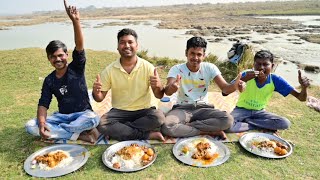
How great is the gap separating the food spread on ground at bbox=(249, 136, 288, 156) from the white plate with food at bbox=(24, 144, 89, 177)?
2.35 m

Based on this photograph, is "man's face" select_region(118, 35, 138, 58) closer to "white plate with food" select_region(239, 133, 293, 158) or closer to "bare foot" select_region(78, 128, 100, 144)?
"bare foot" select_region(78, 128, 100, 144)

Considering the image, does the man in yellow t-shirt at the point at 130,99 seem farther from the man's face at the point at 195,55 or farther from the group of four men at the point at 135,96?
the man's face at the point at 195,55

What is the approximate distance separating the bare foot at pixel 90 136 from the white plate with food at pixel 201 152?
123 centimetres

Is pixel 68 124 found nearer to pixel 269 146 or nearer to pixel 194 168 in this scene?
pixel 194 168

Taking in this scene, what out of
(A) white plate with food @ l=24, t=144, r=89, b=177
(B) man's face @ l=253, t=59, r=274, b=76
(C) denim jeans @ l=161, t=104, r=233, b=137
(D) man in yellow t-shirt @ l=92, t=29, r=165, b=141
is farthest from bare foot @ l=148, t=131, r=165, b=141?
(B) man's face @ l=253, t=59, r=274, b=76

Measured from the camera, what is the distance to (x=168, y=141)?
417 centimetres

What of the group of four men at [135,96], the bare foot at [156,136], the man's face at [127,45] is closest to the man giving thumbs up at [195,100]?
the group of four men at [135,96]

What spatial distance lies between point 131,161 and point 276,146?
2.02m

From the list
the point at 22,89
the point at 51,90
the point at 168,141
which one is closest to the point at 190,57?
the point at 168,141

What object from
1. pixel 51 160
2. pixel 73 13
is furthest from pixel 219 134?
pixel 73 13

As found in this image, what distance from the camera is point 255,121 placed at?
14.9 feet

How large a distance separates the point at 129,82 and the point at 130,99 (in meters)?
0.27

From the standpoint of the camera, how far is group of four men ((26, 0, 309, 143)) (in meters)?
4.05

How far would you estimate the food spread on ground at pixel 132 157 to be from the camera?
3555mm
